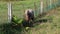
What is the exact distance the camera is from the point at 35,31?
33.4ft

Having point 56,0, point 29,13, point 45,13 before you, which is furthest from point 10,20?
point 56,0

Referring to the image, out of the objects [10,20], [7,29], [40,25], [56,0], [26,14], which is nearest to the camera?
[7,29]

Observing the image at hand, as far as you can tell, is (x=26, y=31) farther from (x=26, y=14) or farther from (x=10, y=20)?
(x=26, y=14)

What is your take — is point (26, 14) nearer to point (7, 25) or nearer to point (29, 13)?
point (29, 13)

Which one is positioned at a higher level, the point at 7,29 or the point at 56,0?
the point at 56,0

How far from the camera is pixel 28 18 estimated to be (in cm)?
1188

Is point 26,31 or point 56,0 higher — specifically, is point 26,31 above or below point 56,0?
below

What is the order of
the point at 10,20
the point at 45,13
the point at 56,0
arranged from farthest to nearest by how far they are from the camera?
the point at 56,0 → the point at 45,13 → the point at 10,20

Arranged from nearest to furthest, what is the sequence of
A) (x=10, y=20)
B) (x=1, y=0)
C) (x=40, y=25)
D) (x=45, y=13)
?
(x=10, y=20) < (x=40, y=25) < (x=45, y=13) < (x=1, y=0)

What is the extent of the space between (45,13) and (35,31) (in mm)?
4788

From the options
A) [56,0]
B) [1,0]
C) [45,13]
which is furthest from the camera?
[1,0]

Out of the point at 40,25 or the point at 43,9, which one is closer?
the point at 40,25

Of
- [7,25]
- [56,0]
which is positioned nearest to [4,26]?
[7,25]

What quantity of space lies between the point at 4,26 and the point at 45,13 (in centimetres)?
530
